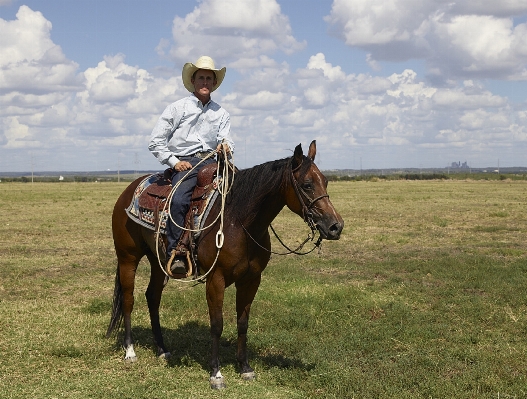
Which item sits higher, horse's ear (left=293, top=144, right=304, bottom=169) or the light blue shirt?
the light blue shirt

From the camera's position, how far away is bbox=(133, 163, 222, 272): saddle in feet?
21.7

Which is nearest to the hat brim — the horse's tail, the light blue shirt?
the light blue shirt

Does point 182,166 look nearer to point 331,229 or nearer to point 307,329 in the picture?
point 331,229

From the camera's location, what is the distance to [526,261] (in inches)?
534

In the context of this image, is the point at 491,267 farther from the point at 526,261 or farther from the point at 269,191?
the point at 269,191

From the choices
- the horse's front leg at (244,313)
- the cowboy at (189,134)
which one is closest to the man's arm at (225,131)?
the cowboy at (189,134)

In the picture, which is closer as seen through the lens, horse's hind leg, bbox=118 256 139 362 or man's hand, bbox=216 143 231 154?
man's hand, bbox=216 143 231 154

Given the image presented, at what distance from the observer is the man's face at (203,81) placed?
7023 millimetres

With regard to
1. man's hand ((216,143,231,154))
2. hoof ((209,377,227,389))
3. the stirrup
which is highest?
man's hand ((216,143,231,154))

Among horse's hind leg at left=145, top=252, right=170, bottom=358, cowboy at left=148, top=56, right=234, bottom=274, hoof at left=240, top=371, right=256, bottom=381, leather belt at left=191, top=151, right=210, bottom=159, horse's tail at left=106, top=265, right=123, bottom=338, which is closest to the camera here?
hoof at left=240, top=371, right=256, bottom=381

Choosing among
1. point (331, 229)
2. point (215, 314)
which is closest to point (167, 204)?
point (215, 314)

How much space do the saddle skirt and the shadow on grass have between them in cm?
170

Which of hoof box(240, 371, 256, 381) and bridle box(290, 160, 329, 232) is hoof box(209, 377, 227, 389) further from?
bridle box(290, 160, 329, 232)

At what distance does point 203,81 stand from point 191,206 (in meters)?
1.54
